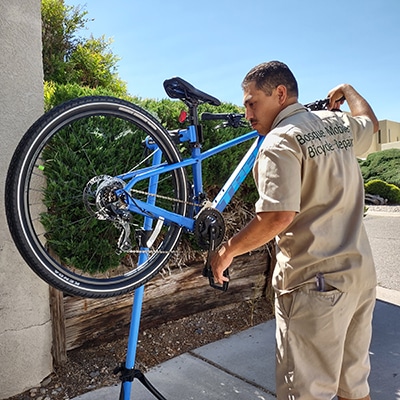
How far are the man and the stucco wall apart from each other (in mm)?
1287

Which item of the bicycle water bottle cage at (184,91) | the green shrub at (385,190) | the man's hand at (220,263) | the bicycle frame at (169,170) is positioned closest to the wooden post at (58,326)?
the bicycle frame at (169,170)

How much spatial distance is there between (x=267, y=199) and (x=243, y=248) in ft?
0.79

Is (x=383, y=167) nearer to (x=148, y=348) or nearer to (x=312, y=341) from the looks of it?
(x=148, y=348)

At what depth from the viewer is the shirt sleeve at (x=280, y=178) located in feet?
5.41

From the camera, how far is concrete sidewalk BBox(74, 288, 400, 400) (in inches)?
106

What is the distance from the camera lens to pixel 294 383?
175 cm

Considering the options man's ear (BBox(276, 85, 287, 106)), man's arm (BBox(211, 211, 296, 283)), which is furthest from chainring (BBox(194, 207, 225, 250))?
man's ear (BBox(276, 85, 287, 106))

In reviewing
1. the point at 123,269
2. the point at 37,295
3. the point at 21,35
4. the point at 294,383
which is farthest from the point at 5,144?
the point at 294,383

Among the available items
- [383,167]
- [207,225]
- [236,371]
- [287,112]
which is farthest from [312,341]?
[383,167]

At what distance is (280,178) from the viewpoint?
1653mm

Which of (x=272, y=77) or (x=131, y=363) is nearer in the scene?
(x=272, y=77)

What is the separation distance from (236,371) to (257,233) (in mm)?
1610

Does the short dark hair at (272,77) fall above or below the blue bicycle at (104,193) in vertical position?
above

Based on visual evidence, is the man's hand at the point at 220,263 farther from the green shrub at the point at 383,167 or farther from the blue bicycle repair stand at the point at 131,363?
the green shrub at the point at 383,167
